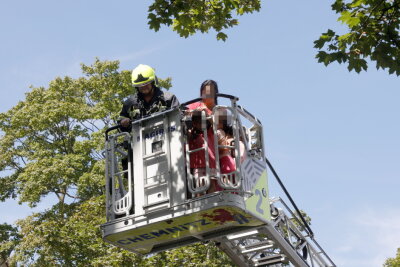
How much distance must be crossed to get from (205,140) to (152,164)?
3.97ft

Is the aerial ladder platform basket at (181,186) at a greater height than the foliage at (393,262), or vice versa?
the foliage at (393,262)

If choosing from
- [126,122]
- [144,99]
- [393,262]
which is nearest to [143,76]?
[144,99]

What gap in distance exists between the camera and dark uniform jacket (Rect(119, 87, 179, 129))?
41.5ft

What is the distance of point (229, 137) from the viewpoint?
40.0ft

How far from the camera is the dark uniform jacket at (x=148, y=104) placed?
12.7m

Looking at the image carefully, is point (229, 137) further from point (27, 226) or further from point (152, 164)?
point (27, 226)

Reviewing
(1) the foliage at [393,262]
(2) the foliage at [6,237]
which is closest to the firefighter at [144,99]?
(2) the foliage at [6,237]

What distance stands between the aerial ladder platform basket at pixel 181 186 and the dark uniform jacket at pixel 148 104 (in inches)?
11.0

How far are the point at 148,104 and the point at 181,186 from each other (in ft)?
5.90

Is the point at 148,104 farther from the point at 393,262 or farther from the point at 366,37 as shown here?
the point at 393,262

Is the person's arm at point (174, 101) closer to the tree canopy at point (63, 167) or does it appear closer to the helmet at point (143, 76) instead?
the helmet at point (143, 76)

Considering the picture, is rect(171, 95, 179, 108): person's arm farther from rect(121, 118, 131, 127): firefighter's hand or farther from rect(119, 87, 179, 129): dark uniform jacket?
rect(121, 118, 131, 127): firefighter's hand

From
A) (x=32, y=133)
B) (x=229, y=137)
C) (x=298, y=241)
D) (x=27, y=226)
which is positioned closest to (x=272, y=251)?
(x=298, y=241)

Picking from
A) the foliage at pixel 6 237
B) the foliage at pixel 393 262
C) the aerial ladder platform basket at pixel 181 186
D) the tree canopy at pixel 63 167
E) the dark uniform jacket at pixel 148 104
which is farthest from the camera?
the foliage at pixel 393 262
